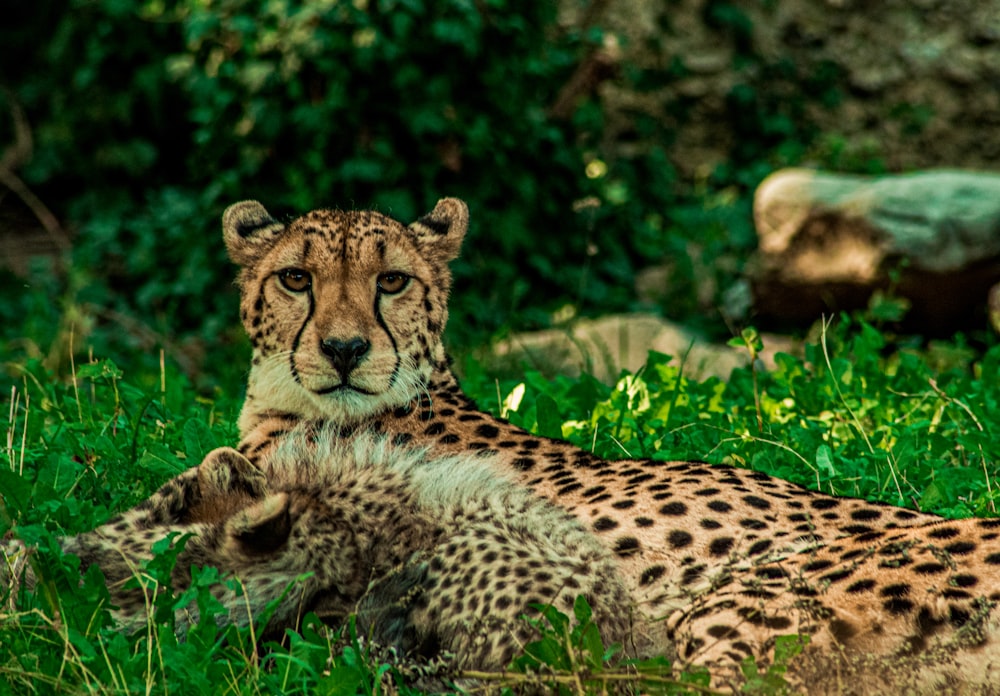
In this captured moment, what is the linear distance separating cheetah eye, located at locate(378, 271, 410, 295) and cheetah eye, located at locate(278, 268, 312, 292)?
0.22 m

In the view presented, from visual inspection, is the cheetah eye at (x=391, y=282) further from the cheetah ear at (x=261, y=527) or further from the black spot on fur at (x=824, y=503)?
the black spot on fur at (x=824, y=503)

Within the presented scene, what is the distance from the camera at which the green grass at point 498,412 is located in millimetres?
2711

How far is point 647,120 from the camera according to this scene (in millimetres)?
9414

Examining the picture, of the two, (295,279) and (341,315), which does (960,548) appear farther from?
(295,279)

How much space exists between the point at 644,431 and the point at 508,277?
3.26 metres

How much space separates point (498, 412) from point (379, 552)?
1.84 metres

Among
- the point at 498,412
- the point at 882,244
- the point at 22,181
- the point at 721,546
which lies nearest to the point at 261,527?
the point at 721,546

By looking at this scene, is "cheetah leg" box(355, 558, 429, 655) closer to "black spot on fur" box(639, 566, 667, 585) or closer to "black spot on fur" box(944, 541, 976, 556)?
"black spot on fur" box(639, 566, 667, 585)

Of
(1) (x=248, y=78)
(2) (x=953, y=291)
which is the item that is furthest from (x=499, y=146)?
(2) (x=953, y=291)

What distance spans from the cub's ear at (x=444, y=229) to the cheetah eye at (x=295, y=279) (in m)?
0.47

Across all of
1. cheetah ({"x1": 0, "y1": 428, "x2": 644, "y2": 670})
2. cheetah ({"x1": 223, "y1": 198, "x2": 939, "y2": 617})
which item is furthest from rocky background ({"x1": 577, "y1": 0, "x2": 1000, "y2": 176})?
cheetah ({"x1": 0, "y1": 428, "x2": 644, "y2": 670})

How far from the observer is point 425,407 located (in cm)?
393

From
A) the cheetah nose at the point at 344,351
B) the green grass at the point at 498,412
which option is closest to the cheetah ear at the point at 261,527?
the green grass at the point at 498,412

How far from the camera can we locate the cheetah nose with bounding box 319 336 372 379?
372 centimetres
